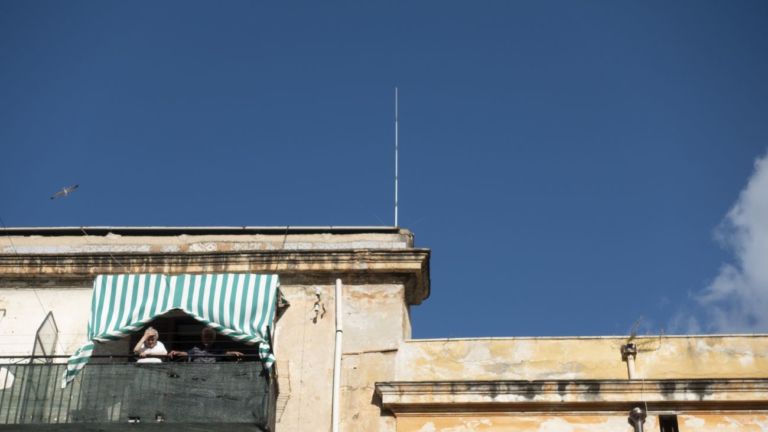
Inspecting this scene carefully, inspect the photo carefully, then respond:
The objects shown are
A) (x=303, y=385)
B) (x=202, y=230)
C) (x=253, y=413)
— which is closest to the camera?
(x=253, y=413)

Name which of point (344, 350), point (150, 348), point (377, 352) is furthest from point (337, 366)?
point (150, 348)

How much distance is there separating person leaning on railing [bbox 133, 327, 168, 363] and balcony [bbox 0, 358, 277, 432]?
320 millimetres

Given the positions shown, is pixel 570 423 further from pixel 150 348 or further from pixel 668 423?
pixel 150 348

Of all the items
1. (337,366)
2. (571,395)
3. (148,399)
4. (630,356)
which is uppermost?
(630,356)

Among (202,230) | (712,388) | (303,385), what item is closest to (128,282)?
(202,230)

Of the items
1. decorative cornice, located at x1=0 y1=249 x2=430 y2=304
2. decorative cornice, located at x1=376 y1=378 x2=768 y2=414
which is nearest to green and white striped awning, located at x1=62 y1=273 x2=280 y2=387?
decorative cornice, located at x1=0 y1=249 x2=430 y2=304

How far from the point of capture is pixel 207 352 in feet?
68.0

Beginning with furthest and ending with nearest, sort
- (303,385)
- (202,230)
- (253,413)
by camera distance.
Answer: (202,230), (303,385), (253,413)

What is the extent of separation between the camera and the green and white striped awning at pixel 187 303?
21.1m

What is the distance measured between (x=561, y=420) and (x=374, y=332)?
330cm

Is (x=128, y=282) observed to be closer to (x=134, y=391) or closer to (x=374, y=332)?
(x=134, y=391)

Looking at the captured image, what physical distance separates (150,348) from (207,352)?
0.88 metres

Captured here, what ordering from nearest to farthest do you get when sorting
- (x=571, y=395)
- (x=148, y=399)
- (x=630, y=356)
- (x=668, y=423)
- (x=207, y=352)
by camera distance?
(x=148, y=399)
(x=668, y=423)
(x=571, y=395)
(x=207, y=352)
(x=630, y=356)

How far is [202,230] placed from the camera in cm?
2308
